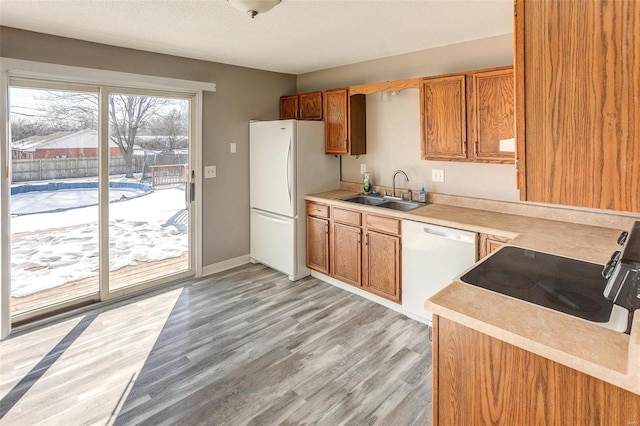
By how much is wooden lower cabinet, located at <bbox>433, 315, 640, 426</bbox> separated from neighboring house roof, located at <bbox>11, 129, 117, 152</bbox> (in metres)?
3.37

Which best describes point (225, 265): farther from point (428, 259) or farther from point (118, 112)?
point (428, 259)

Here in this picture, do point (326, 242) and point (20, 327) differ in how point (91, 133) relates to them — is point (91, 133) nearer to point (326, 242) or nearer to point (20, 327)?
point (20, 327)

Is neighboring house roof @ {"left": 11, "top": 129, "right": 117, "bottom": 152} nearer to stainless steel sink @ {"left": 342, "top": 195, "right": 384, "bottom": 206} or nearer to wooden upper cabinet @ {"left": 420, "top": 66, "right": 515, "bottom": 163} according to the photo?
stainless steel sink @ {"left": 342, "top": 195, "right": 384, "bottom": 206}

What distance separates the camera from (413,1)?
2.32 meters

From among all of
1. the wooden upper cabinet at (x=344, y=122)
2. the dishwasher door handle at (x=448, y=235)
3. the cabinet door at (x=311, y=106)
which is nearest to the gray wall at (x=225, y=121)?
the cabinet door at (x=311, y=106)

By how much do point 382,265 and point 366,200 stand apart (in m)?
0.83

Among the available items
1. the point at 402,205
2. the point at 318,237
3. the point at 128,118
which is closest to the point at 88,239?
the point at 128,118

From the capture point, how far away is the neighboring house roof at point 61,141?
9.79ft

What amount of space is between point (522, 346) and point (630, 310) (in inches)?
15.7

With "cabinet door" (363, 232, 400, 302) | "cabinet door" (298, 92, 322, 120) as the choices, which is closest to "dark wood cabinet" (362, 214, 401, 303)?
"cabinet door" (363, 232, 400, 302)

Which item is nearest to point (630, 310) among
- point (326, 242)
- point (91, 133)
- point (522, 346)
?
point (522, 346)

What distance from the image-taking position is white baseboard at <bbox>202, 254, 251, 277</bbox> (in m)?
4.22

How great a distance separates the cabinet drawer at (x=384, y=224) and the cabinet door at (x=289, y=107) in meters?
1.84

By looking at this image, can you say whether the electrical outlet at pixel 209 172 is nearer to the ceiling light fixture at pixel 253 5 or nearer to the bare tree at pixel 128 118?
the bare tree at pixel 128 118
